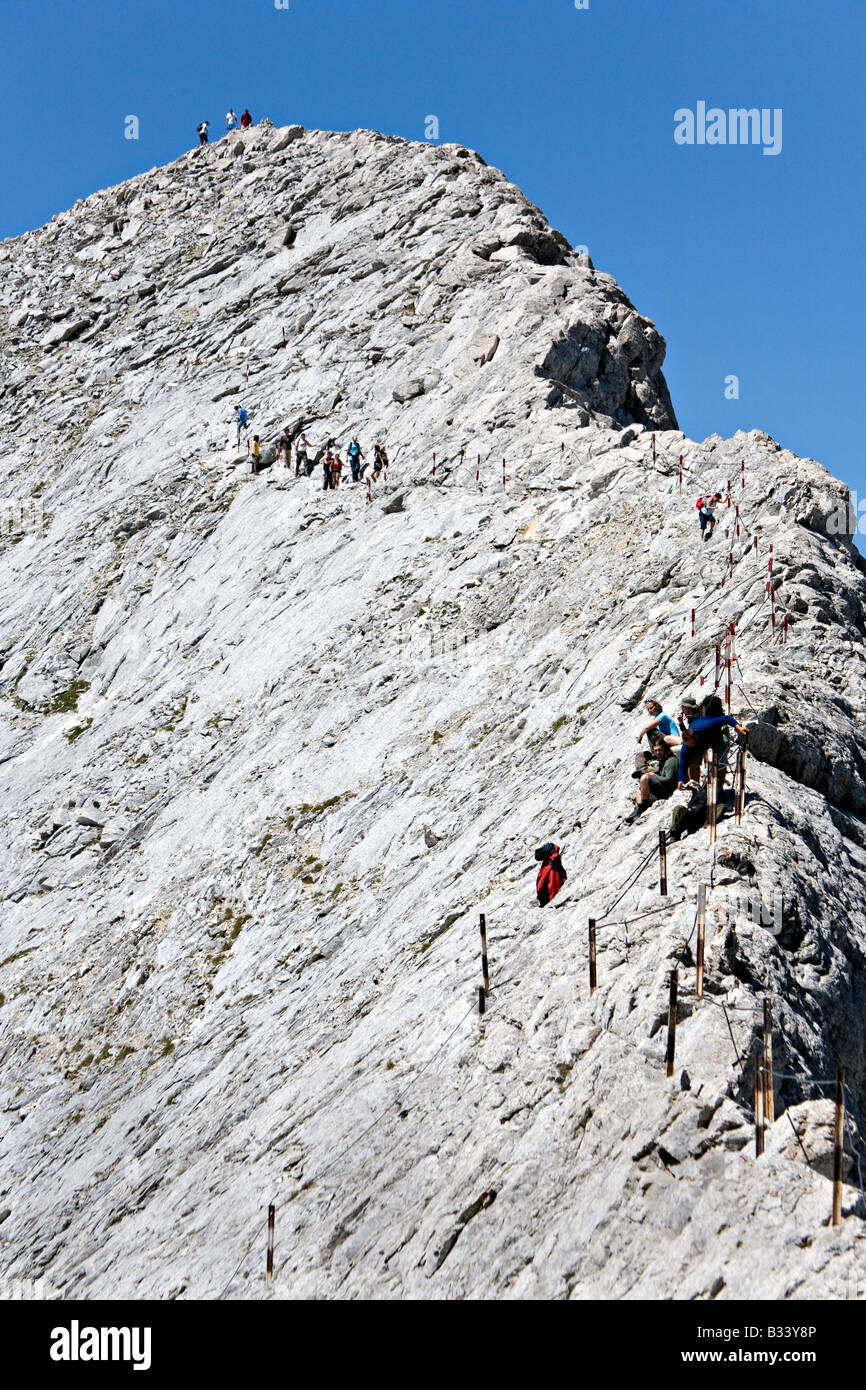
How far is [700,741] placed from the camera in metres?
17.6

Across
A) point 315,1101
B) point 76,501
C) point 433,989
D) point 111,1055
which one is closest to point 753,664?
point 433,989

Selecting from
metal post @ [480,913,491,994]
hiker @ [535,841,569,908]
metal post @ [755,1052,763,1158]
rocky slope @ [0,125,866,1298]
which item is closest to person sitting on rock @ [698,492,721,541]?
rocky slope @ [0,125,866,1298]

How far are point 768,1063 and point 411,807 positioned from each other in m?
13.0

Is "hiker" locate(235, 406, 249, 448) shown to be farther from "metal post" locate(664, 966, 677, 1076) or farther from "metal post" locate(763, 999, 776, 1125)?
"metal post" locate(763, 999, 776, 1125)

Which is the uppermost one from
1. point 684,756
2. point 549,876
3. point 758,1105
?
point 684,756

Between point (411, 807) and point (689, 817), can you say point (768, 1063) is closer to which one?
point (689, 817)

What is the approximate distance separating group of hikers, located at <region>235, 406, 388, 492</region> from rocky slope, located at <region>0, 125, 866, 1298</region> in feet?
2.44

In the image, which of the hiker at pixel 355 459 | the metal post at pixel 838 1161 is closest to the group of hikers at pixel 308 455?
the hiker at pixel 355 459

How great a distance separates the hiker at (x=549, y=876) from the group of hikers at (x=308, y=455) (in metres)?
22.9

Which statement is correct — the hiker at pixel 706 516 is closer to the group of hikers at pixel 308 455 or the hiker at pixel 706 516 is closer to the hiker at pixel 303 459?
the group of hikers at pixel 308 455

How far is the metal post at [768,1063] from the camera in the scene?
13.1 meters

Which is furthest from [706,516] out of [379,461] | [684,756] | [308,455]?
[308,455]
